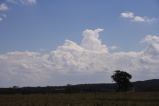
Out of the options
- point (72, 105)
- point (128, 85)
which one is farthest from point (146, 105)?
point (128, 85)

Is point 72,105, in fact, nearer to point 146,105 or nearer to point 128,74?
point 146,105

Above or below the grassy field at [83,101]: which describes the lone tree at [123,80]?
above

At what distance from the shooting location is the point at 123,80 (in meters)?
128

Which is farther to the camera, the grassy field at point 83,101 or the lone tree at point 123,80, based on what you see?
the lone tree at point 123,80

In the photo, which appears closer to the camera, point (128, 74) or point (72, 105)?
point (72, 105)

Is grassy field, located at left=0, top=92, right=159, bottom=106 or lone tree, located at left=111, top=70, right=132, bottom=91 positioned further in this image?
lone tree, located at left=111, top=70, right=132, bottom=91

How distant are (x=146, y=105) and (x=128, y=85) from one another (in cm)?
7812

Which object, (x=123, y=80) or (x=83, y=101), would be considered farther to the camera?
(x=123, y=80)

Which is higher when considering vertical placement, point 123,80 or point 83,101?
point 123,80

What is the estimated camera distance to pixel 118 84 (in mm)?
130000

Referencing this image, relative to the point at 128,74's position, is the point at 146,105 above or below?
below

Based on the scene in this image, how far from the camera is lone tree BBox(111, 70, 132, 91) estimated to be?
127625 millimetres

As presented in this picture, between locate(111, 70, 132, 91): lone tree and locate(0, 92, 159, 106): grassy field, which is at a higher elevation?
locate(111, 70, 132, 91): lone tree

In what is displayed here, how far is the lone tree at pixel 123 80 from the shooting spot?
12762cm
